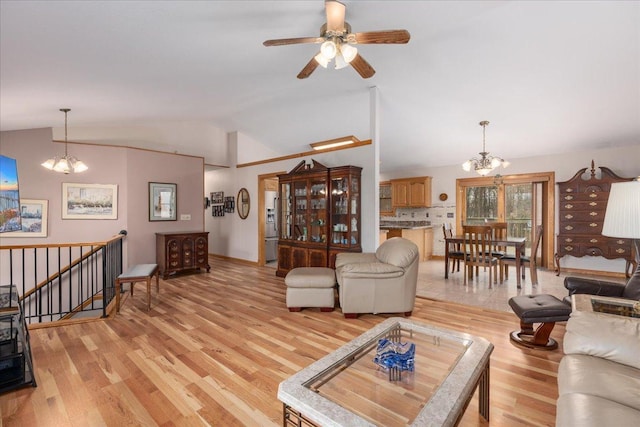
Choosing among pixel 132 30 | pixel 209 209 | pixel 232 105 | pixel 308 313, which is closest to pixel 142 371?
pixel 308 313

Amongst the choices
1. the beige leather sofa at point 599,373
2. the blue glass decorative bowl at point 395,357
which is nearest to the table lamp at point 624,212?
the beige leather sofa at point 599,373

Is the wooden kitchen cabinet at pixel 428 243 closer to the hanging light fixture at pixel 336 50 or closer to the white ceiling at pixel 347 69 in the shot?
Answer: the white ceiling at pixel 347 69

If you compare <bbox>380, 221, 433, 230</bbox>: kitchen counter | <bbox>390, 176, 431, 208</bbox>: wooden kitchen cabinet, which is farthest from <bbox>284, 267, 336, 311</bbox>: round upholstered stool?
<bbox>390, 176, 431, 208</bbox>: wooden kitchen cabinet

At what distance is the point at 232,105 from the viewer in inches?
202

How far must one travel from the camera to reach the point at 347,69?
3.94 meters

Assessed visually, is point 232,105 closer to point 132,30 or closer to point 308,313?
point 132,30

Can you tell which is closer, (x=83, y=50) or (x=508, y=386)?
(x=508, y=386)

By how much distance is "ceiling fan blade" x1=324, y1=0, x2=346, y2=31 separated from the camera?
1992 mm

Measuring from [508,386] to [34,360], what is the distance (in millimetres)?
3722

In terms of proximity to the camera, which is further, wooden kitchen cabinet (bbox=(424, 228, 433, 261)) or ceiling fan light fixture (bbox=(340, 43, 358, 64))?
wooden kitchen cabinet (bbox=(424, 228, 433, 261))

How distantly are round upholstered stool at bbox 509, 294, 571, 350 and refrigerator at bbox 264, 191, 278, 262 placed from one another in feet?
16.2

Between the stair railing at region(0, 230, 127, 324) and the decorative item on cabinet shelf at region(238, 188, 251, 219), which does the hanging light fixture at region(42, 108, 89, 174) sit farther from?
the decorative item on cabinet shelf at region(238, 188, 251, 219)

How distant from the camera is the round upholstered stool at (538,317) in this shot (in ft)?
8.33

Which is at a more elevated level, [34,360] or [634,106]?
[634,106]
